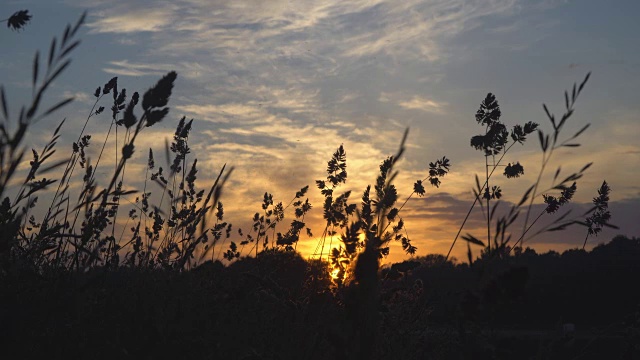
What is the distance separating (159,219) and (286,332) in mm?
2203

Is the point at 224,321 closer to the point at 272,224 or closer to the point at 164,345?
the point at 164,345

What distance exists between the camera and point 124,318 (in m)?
2.48

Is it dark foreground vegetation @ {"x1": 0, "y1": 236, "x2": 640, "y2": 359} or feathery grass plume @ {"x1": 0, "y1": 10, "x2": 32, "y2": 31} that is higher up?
feathery grass plume @ {"x1": 0, "y1": 10, "x2": 32, "y2": 31}

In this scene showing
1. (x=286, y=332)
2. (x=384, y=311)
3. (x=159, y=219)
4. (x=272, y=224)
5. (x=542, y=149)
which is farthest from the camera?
(x=272, y=224)

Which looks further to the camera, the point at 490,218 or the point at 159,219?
the point at 159,219

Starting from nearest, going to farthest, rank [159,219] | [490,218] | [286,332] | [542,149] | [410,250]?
1. [490,218]
2. [542,149]
3. [286,332]
4. [159,219]
5. [410,250]

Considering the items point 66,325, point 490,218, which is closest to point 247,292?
point 66,325

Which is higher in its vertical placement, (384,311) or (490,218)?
(490,218)

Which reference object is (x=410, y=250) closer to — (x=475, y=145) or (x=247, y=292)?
(x=475, y=145)

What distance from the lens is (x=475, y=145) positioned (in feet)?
11.4

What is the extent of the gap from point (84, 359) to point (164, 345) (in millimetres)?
421

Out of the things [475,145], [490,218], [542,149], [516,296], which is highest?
[475,145]

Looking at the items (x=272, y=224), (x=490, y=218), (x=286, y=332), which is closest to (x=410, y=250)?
(x=272, y=224)

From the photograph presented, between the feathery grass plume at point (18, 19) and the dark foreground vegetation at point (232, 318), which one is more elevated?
the feathery grass plume at point (18, 19)
